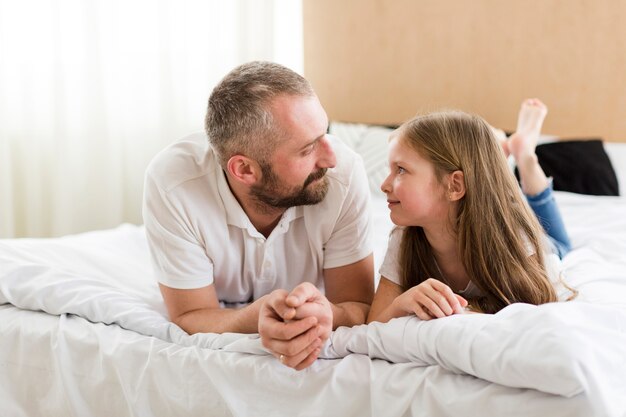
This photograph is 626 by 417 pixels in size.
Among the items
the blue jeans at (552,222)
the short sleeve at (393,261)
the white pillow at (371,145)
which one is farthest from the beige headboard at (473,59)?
the short sleeve at (393,261)

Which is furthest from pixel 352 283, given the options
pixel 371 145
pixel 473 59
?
pixel 473 59

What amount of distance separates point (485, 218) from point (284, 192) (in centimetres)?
40

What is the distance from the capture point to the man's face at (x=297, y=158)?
1.50 m

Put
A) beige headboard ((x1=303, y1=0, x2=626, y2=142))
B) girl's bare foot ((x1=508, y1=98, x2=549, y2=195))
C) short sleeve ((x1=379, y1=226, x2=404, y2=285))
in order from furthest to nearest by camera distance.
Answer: beige headboard ((x1=303, y1=0, x2=626, y2=142)) → girl's bare foot ((x1=508, y1=98, x2=549, y2=195)) → short sleeve ((x1=379, y1=226, x2=404, y2=285))

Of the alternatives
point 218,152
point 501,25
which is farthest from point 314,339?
point 501,25

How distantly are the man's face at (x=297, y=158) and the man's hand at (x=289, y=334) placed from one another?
325 millimetres

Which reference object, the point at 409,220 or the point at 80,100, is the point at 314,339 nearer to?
the point at 409,220

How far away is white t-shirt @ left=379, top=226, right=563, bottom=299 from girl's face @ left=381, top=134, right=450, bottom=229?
0.09 m

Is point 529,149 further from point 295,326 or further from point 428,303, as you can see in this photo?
point 295,326

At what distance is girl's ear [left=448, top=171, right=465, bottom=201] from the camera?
1515 mm

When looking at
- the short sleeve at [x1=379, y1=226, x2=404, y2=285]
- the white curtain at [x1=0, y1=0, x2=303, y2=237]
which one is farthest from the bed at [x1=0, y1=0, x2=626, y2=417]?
the white curtain at [x1=0, y1=0, x2=303, y2=237]

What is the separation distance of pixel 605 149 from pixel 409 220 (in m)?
1.44

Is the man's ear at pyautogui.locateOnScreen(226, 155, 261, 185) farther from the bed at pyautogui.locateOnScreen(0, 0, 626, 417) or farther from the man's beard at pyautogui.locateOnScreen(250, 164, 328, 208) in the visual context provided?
the bed at pyautogui.locateOnScreen(0, 0, 626, 417)

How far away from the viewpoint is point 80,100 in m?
3.11
